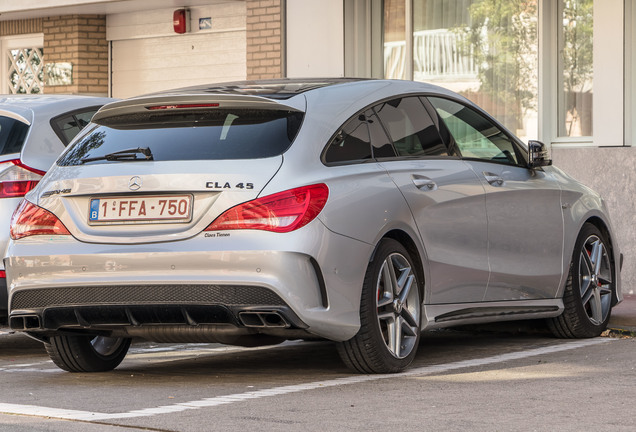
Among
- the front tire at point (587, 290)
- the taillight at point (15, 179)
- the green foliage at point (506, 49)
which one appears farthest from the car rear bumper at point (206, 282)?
the green foliage at point (506, 49)

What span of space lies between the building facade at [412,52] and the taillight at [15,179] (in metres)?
5.82

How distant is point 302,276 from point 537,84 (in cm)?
738

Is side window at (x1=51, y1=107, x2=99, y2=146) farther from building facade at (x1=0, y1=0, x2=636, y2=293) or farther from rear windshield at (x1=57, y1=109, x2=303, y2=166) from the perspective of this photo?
building facade at (x1=0, y1=0, x2=636, y2=293)

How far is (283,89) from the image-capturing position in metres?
7.41

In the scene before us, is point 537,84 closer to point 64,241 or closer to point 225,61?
point 225,61

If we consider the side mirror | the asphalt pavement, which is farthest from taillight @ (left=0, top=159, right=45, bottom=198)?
the asphalt pavement

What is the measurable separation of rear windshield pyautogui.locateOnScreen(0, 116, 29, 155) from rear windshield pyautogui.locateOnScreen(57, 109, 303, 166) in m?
1.54

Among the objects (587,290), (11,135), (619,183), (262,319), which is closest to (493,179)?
(587,290)

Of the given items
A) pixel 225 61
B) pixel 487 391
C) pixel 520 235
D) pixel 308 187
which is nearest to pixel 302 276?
pixel 308 187

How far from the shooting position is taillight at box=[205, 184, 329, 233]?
657cm

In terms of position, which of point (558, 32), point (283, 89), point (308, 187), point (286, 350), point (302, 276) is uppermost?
point (558, 32)

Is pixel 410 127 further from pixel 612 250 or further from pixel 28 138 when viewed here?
pixel 28 138

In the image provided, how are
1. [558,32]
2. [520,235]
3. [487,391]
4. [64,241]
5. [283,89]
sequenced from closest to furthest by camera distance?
[487,391] < [64,241] < [283,89] < [520,235] < [558,32]

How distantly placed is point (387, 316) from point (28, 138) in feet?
9.77
